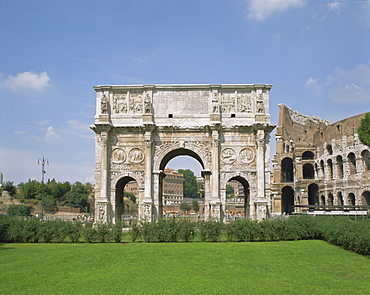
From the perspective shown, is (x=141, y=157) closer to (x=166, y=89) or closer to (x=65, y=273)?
(x=166, y=89)

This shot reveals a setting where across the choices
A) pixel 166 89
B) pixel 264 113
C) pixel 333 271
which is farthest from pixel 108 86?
pixel 333 271

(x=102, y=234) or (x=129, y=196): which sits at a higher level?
(x=129, y=196)

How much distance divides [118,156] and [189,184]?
10388 cm

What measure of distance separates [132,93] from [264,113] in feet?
29.6

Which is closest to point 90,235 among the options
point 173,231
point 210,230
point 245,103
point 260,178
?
point 173,231

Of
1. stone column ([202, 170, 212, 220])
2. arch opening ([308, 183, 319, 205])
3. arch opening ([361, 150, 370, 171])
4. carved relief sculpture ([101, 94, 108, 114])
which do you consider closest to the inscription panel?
carved relief sculpture ([101, 94, 108, 114])

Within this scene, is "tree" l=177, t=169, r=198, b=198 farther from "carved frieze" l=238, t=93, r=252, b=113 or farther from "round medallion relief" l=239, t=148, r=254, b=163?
"carved frieze" l=238, t=93, r=252, b=113

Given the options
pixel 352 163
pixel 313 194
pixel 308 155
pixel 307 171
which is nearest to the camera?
pixel 352 163

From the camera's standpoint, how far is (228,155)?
2503 cm

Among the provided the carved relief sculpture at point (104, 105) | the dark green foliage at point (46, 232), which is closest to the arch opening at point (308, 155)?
the carved relief sculpture at point (104, 105)

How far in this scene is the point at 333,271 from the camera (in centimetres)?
1127

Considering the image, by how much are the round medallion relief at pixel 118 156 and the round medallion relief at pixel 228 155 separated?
21.7 ft

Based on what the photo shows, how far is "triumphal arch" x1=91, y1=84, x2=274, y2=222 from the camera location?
24.5 m

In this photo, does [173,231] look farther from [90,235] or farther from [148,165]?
[148,165]
